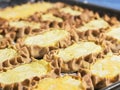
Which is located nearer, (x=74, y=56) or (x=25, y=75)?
(x=25, y=75)

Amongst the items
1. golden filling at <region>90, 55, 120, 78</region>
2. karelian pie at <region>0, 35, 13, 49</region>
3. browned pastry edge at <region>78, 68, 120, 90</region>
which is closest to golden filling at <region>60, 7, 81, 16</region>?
karelian pie at <region>0, 35, 13, 49</region>

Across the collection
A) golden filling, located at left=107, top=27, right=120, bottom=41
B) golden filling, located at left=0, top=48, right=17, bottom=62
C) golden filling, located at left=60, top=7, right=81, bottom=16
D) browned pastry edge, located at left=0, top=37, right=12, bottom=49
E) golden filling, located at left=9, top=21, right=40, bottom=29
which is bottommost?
golden filling, located at left=0, top=48, right=17, bottom=62

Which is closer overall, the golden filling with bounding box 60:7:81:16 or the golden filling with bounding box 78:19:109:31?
the golden filling with bounding box 78:19:109:31

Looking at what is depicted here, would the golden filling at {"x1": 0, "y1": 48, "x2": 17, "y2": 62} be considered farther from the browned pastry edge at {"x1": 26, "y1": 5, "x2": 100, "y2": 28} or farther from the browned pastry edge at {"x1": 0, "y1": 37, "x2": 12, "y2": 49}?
the browned pastry edge at {"x1": 26, "y1": 5, "x2": 100, "y2": 28}

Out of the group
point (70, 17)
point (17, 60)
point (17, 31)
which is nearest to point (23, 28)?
point (17, 31)

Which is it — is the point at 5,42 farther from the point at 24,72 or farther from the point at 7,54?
the point at 24,72

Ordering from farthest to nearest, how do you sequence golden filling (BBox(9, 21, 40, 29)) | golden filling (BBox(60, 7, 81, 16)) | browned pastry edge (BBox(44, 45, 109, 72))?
golden filling (BBox(60, 7, 81, 16)) → golden filling (BBox(9, 21, 40, 29)) → browned pastry edge (BBox(44, 45, 109, 72))
